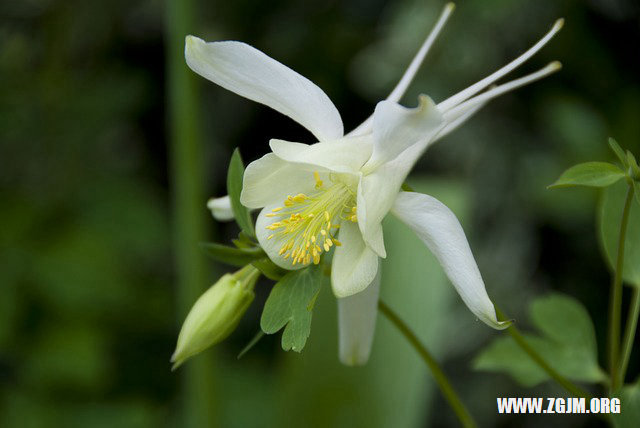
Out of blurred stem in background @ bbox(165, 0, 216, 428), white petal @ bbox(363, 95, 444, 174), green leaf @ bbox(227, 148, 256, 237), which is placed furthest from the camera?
blurred stem in background @ bbox(165, 0, 216, 428)

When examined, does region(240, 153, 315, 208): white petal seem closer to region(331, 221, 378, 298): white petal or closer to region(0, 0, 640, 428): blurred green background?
region(331, 221, 378, 298): white petal

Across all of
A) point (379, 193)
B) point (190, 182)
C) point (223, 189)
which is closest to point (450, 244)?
point (379, 193)

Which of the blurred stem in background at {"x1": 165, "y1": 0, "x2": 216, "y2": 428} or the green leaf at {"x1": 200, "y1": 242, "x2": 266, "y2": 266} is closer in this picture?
the green leaf at {"x1": 200, "y1": 242, "x2": 266, "y2": 266}

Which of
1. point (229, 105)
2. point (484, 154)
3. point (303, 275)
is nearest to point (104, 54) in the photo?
point (229, 105)

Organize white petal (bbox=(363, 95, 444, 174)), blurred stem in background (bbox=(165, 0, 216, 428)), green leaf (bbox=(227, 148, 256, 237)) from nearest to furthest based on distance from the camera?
white petal (bbox=(363, 95, 444, 174)) → green leaf (bbox=(227, 148, 256, 237)) → blurred stem in background (bbox=(165, 0, 216, 428))

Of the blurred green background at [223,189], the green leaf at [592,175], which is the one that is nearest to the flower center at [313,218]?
the green leaf at [592,175]

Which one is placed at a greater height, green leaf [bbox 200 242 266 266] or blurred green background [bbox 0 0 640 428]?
green leaf [bbox 200 242 266 266]

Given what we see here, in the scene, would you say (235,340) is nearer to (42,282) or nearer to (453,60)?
(42,282)

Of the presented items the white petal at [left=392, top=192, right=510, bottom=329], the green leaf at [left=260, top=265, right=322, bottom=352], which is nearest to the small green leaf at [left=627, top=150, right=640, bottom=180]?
the white petal at [left=392, top=192, right=510, bottom=329]
